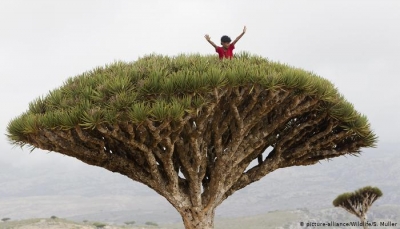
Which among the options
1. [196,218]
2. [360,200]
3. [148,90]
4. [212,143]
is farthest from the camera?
[360,200]

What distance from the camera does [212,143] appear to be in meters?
10.9

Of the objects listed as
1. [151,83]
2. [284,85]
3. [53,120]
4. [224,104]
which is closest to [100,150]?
[53,120]

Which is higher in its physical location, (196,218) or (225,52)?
(225,52)

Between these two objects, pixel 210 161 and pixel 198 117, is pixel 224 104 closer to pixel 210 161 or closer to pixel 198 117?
pixel 198 117

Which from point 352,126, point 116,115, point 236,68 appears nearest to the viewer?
point 116,115

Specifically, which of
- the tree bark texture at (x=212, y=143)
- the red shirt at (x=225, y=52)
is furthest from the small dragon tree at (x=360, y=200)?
the red shirt at (x=225, y=52)

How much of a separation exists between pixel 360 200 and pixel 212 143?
17.3 meters

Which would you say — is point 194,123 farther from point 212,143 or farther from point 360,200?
point 360,200

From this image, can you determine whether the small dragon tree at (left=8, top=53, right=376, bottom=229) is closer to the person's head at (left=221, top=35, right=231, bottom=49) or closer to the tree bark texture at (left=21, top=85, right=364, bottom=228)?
the tree bark texture at (left=21, top=85, right=364, bottom=228)

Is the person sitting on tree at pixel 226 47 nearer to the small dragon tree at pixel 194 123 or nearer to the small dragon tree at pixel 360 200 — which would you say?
the small dragon tree at pixel 194 123

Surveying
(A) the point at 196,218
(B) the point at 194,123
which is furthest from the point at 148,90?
(A) the point at 196,218

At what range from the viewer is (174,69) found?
9.61m

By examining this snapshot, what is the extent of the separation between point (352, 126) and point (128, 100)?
5671 mm

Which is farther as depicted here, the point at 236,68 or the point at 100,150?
the point at 100,150
